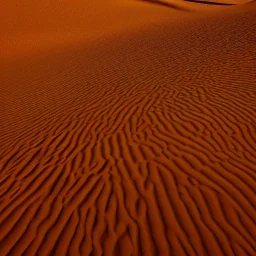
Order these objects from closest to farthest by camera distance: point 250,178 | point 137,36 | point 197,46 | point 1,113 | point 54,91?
1. point 250,178
2. point 1,113
3. point 54,91
4. point 197,46
5. point 137,36

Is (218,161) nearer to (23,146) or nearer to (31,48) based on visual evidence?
(23,146)

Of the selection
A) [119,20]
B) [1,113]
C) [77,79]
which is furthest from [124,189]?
[119,20]

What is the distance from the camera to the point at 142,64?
33.1ft

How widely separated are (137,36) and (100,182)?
12934 millimetres

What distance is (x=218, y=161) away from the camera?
13.9 feet

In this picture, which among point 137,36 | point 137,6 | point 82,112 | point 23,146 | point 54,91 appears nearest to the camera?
point 23,146

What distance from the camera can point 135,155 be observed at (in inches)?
183

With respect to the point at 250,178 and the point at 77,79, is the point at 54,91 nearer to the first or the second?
the point at 77,79

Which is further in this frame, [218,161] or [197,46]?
[197,46]

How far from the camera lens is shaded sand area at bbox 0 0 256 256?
10.5 ft

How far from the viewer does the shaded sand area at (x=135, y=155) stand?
3.21m

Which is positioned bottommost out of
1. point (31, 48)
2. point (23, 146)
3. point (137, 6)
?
point (137, 6)

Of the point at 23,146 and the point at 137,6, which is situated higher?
the point at 23,146

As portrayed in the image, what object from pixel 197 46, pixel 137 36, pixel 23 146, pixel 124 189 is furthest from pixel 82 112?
pixel 137 36
